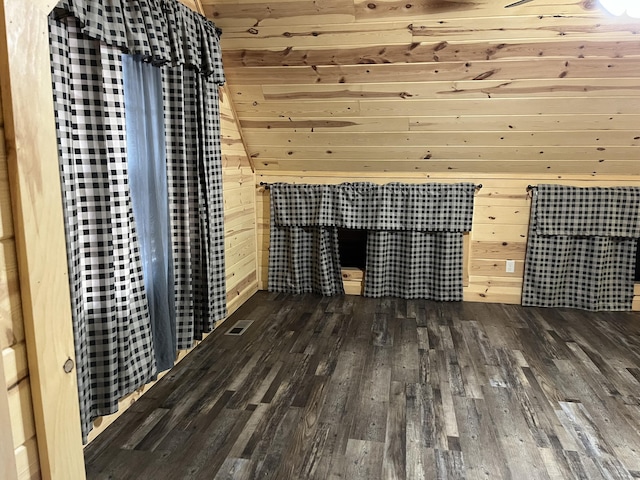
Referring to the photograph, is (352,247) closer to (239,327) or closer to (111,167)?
(239,327)

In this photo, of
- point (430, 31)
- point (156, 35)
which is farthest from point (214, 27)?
point (430, 31)

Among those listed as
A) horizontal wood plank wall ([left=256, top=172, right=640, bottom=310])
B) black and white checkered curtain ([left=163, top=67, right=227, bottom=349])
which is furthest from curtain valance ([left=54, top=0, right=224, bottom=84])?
horizontal wood plank wall ([left=256, top=172, right=640, bottom=310])

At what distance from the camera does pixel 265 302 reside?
3.97m

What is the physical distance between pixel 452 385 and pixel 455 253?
A: 1578 mm

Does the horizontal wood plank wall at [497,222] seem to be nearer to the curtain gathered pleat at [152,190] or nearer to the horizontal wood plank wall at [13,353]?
the curtain gathered pleat at [152,190]

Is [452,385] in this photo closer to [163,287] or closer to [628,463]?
[628,463]

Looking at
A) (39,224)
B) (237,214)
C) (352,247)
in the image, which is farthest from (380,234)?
(39,224)

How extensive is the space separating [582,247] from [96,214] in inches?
136

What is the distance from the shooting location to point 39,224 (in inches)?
33.8

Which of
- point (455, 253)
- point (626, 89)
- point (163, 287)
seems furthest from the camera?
point (455, 253)

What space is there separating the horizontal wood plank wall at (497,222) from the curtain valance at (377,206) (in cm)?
10

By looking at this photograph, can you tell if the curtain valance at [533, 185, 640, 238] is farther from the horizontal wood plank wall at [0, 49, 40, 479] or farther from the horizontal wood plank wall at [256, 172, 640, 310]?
the horizontal wood plank wall at [0, 49, 40, 479]

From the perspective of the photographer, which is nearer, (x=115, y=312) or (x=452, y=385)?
(x=115, y=312)

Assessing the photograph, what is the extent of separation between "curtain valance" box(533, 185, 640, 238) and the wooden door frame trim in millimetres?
3596
